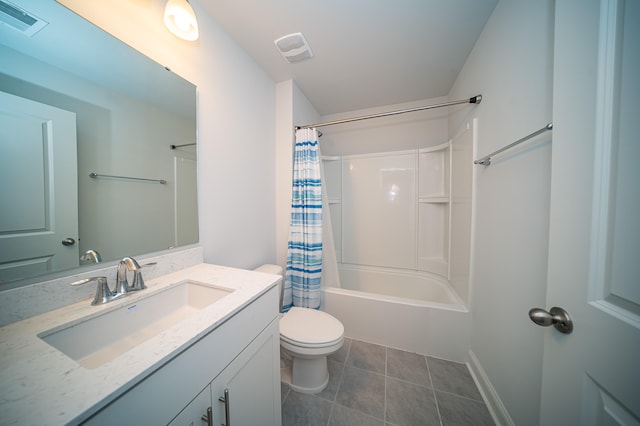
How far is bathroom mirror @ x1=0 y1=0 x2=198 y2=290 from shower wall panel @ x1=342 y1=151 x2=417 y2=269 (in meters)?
1.81

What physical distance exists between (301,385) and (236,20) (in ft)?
7.90

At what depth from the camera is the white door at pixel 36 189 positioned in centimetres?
58

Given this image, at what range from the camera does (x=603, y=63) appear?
429 mm

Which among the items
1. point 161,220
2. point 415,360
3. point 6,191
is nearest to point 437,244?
point 415,360

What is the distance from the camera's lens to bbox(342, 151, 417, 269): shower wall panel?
217 cm

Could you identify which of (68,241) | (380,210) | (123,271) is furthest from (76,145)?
(380,210)

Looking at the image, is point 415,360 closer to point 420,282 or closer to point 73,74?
point 420,282

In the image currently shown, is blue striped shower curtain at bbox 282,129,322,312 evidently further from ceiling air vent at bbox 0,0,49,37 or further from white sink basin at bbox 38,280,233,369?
ceiling air vent at bbox 0,0,49,37

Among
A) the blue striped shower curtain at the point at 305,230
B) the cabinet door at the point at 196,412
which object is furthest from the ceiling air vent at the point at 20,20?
the blue striped shower curtain at the point at 305,230

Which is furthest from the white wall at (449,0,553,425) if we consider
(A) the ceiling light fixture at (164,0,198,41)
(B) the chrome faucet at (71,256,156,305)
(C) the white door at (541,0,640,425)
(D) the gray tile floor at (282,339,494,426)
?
(B) the chrome faucet at (71,256,156,305)

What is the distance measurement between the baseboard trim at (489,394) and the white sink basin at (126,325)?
1.56m

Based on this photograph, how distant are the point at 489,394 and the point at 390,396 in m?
0.58

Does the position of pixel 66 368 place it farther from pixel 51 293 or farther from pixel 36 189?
pixel 36 189

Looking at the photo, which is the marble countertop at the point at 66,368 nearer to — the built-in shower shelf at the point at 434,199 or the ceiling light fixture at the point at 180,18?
the ceiling light fixture at the point at 180,18
